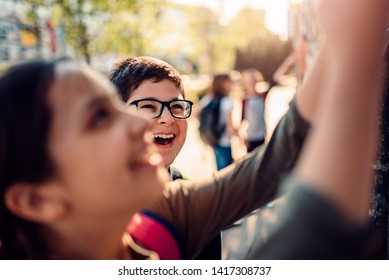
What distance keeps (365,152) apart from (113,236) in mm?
477

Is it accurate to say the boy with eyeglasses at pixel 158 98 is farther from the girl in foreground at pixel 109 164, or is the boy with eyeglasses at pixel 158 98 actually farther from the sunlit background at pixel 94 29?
the sunlit background at pixel 94 29

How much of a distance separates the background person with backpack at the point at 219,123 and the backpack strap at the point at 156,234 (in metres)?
3.18

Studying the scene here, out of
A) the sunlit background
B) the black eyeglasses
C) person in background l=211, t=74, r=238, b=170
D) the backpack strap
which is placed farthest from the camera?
the sunlit background

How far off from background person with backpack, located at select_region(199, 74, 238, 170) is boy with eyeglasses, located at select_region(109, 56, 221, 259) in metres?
2.75

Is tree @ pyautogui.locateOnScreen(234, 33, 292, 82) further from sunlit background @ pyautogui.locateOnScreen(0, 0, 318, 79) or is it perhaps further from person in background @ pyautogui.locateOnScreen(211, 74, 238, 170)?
person in background @ pyautogui.locateOnScreen(211, 74, 238, 170)

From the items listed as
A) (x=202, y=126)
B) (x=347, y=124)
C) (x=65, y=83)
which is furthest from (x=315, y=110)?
(x=202, y=126)

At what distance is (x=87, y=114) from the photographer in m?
0.64

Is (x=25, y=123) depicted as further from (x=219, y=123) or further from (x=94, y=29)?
(x=94, y=29)

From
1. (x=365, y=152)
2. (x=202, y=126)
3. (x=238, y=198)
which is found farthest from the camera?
(x=202, y=126)

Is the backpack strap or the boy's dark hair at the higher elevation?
the boy's dark hair

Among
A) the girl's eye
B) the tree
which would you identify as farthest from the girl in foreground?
the tree

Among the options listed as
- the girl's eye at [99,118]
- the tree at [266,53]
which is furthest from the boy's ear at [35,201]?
the tree at [266,53]

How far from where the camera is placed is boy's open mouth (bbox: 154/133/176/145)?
127cm

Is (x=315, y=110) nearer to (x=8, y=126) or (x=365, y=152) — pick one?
(x=365, y=152)
